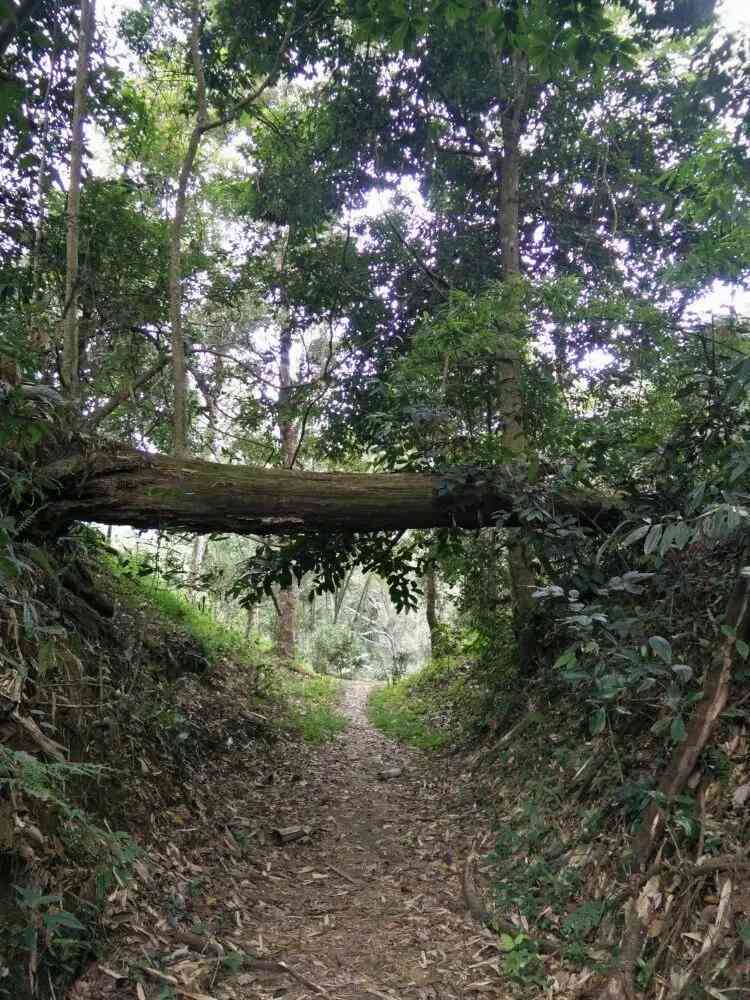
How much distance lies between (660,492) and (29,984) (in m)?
4.82

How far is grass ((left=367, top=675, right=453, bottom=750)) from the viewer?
8609 mm

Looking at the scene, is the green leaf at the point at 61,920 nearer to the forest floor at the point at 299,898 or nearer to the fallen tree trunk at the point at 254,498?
the forest floor at the point at 299,898

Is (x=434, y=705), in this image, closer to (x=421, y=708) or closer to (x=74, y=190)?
(x=421, y=708)

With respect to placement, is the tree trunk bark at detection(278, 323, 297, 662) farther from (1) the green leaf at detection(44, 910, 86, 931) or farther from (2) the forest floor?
(1) the green leaf at detection(44, 910, 86, 931)

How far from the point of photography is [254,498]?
16.4 feet

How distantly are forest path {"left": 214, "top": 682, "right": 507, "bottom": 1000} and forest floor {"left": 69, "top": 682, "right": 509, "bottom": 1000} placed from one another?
0.01 meters

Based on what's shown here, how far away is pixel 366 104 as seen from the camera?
8930mm

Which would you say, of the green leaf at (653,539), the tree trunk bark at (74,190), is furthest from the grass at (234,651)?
the green leaf at (653,539)

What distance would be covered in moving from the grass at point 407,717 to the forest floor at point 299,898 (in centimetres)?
198

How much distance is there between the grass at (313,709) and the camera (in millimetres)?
8703

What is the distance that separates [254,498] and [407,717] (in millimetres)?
6972

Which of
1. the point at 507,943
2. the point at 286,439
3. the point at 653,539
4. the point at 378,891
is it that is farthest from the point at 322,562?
the point at 286,439

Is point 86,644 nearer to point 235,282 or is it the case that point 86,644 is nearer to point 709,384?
point 709,384

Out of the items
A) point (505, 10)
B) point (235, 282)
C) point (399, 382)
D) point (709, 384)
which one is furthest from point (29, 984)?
point (235, 282)
